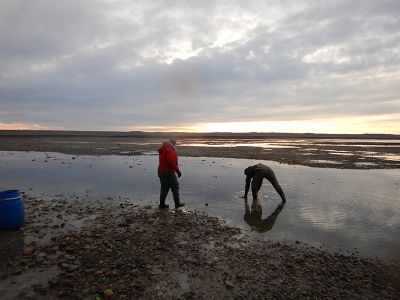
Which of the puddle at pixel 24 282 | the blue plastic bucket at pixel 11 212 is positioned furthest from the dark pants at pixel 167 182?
the puddle at pixel 24 282

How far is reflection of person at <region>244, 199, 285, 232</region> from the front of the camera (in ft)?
31.5

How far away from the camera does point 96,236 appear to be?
813 centimetres

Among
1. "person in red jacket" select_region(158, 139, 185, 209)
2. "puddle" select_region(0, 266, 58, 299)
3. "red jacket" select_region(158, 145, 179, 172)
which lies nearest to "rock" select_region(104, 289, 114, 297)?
"puddle" select_region(0, 266, 58, 299)

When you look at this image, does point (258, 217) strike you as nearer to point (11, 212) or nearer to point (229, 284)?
point (229, 284)

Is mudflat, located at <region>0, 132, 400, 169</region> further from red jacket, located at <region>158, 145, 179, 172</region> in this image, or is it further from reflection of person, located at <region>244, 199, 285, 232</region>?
red jacket, located at <region>158, 145, 179, 172</region>

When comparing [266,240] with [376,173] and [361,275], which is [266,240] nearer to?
[361,275]

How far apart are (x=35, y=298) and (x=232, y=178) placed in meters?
13.4

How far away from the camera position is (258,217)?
10531 mm

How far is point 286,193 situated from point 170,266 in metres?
8.63

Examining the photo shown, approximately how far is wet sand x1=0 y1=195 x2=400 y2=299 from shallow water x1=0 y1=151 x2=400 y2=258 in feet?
3.67

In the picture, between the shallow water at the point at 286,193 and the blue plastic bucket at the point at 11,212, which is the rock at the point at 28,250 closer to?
the blue plastic bucket at the point at 11,212

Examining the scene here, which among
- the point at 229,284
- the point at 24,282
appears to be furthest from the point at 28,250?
the point at 229,284

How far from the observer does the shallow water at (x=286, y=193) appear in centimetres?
905

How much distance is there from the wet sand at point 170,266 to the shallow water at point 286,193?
3.67 feet
